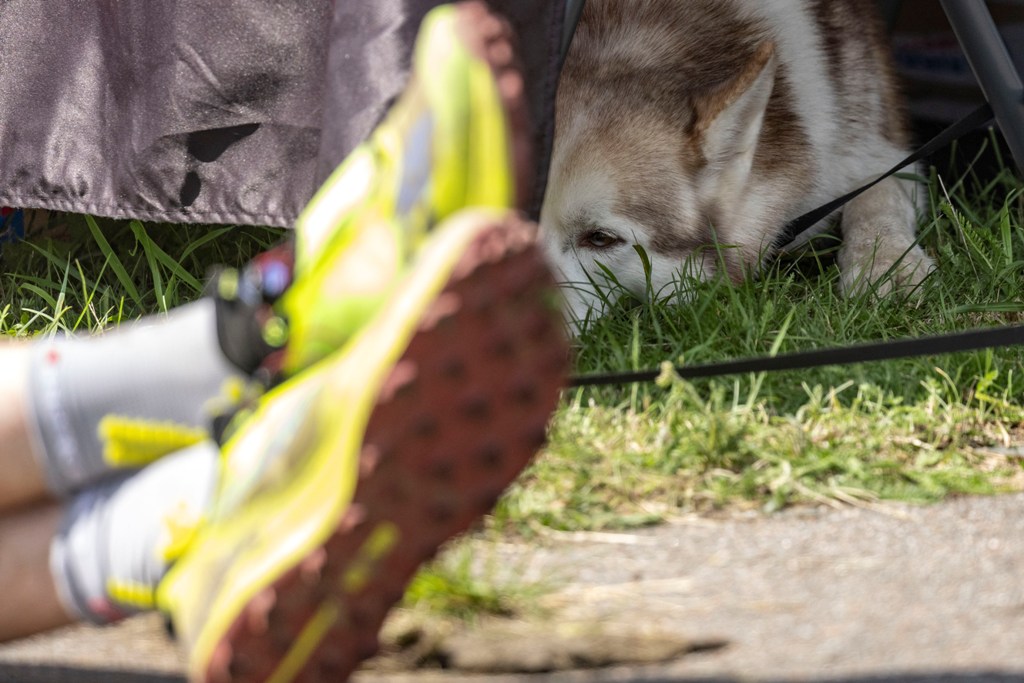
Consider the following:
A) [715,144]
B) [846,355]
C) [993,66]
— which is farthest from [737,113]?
[846,355]

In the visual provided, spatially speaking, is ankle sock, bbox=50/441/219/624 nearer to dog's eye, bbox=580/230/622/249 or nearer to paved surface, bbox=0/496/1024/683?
paved surface, bbox=0/496/1024/683

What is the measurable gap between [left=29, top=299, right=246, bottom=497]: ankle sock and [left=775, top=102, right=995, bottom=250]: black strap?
156 cm

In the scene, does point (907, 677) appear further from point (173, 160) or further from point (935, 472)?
point (173, 160)

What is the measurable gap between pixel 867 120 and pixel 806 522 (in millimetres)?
1643

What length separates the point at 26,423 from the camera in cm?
108

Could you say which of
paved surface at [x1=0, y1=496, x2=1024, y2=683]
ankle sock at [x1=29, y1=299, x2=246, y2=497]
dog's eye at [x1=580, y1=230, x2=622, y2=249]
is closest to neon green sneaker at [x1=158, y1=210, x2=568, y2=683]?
ankle sock at [x1=29, y1=299, x2=246, y2=497]

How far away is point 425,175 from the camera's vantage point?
0.95 metres

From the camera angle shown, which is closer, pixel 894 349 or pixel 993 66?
pixel 894 349

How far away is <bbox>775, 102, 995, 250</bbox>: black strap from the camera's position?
2230 mm

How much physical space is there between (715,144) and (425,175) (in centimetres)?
170

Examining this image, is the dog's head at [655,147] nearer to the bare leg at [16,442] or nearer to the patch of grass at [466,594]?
the patch of grass at [466,594]

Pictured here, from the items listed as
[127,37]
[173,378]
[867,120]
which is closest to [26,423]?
[173,378]

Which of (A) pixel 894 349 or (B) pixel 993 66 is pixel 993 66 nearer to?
(B) pixel 993 66

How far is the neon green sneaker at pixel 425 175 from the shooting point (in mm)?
942
